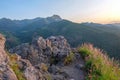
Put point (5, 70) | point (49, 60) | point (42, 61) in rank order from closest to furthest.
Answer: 1. point (5, 70)
2. point (42, 61)
3. point (49, 60)

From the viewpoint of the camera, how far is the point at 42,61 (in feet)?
44.2

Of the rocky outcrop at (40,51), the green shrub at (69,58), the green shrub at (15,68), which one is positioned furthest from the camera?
the green shrub at (69,58)

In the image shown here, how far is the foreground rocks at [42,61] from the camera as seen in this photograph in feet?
31.5

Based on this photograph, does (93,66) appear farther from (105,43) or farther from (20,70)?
(105,43)

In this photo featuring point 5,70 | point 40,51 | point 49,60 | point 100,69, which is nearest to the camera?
point 5,70

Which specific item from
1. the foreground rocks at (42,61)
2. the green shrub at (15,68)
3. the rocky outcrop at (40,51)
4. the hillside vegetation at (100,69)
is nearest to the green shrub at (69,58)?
the foreground rocks at (42,61)

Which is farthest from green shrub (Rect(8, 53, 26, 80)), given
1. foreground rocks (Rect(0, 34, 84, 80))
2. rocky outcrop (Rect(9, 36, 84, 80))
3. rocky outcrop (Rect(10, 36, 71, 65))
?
rocky outcrop (Rect(10, 36, 71, 65))

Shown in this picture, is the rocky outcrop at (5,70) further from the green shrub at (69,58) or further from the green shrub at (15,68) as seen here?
the green shrub at (69,58)

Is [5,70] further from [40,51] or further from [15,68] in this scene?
[40,51]

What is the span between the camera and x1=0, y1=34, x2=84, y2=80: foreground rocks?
9.59 metres

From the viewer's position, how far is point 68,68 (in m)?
13.0

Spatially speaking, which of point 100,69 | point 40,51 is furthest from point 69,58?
point 100,69

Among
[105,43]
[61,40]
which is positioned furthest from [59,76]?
[105,43]

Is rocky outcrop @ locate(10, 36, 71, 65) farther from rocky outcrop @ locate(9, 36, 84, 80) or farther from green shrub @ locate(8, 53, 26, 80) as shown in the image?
green shrub @ locate(8, 53, 26, 80)
